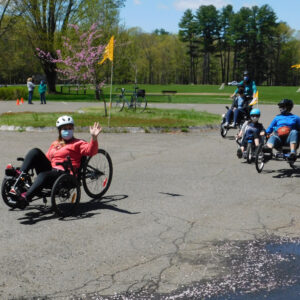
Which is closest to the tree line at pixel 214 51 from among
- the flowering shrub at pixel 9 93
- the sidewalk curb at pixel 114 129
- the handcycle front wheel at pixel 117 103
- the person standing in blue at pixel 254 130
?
the flowering shrub at pixel 9 93

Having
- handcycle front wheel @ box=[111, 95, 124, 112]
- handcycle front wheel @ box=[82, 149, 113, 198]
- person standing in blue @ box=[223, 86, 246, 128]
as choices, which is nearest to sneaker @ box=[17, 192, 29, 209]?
handcycle front wheel @ box=[82, 149, 113, 198]

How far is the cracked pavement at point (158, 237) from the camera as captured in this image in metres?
4.01

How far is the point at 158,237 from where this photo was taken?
5.31 meters

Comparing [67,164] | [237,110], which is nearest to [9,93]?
[237,110]

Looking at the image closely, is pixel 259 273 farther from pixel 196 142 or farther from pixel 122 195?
pixel 196 142

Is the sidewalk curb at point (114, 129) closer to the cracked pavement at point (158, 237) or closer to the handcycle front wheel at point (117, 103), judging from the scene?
the cracked pavement at point (158, 237)

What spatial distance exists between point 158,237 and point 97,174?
6.32ft

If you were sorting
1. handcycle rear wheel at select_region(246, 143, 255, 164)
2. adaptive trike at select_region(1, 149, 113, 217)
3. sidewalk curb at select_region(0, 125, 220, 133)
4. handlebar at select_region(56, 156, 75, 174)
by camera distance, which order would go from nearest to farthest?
adaptive trike at select_region(1, 149, 113, 217) → handlebar at select_region(56, 156, 75, 174) → handcycle rear wheel at select_region(246, 143, 255, 164) → sidewalk curb at select_region(0, 125, 220, 133)

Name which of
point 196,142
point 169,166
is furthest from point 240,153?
point 196,142

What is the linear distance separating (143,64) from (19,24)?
72.5m

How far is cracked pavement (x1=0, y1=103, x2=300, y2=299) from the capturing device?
4.01 meters

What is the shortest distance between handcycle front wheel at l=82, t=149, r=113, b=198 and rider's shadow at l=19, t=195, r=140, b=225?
142mm

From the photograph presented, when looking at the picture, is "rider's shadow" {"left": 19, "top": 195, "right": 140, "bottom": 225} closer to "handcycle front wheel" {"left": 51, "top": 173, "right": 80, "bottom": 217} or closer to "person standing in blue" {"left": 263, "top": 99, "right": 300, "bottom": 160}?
"handcycle front wheel" {"left": 51, "top": 173, "right": 80, "bottom": 217}

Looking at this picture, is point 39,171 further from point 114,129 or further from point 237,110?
point 114,129
